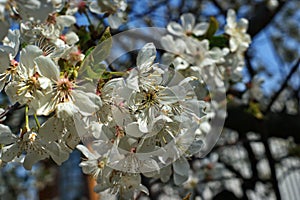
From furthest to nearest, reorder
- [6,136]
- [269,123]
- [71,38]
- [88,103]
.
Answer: [269,123], [71,38], [6,136], [88,103]

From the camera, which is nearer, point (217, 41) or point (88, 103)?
point (88, 103)

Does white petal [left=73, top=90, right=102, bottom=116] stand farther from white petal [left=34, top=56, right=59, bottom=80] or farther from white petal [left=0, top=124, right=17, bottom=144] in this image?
white petal [left=0, top=124, right=17, bottom=144]

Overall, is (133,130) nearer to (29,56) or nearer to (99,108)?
(99,108)

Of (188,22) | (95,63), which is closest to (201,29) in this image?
(188,22)

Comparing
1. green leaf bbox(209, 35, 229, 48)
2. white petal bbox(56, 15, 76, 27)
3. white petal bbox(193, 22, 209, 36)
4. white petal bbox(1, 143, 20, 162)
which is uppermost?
white petal bbox(56, 15, 76, 27)

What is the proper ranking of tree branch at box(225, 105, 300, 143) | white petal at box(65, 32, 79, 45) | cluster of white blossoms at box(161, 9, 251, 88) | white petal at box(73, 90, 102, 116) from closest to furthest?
white petal at box(73, 90, 102, 116) < white petal at box(65, 32, 79, 45) < cluster of white blossoms at box(161, 9, 251, 88) < tree branch at box(225, 105, 300, 143)

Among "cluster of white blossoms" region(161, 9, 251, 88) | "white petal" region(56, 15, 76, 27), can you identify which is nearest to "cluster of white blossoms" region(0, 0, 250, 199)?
"white petal" region(56, 15, 76, 27)

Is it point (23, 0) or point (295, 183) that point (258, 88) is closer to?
point (23, 0)

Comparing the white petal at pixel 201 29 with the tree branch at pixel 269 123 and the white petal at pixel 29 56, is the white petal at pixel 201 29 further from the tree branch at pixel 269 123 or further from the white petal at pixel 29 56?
the white petal at pixel 29 56

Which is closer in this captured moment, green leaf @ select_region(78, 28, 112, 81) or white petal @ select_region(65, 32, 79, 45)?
green leaf @ select_region(78, 28, 112, 81)

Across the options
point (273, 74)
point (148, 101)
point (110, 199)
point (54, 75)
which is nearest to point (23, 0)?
point (54, 75)
